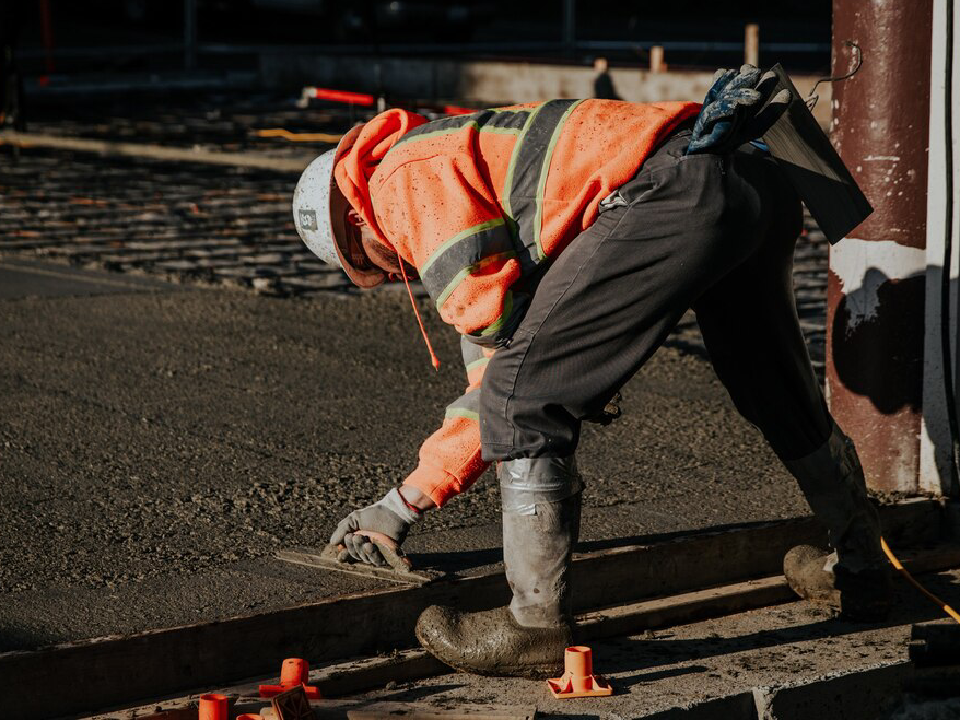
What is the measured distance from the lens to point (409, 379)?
6418mm

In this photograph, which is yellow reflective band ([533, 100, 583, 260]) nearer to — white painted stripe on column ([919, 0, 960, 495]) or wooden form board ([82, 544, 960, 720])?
wooden form board ([82, 544, 960, 720])

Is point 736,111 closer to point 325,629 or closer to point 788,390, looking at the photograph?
point 788,390

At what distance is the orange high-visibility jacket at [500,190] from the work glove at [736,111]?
0.12 metres

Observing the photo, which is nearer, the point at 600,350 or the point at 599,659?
the point at 600,350

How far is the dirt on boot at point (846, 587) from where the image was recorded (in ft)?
13.4

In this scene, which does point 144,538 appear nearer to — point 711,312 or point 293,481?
point 293,481

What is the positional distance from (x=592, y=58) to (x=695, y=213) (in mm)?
19248

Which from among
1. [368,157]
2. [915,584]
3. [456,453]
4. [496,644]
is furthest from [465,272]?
[915,584]

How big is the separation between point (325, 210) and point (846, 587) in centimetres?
173

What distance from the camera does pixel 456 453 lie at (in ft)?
12.7

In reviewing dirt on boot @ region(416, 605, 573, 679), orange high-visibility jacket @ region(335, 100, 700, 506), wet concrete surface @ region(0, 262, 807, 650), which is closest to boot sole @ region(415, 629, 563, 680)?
dirt on boot @ region(416, 605, 573, 679)

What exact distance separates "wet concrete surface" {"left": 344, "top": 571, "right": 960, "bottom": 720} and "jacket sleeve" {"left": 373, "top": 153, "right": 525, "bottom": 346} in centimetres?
87

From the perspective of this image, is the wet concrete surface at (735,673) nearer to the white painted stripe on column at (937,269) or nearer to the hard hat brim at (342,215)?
the white painted stripe on column at (937,269)

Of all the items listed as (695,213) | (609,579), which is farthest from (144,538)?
(695,213)
